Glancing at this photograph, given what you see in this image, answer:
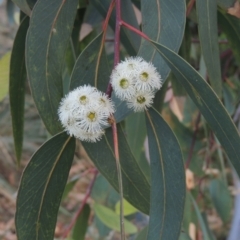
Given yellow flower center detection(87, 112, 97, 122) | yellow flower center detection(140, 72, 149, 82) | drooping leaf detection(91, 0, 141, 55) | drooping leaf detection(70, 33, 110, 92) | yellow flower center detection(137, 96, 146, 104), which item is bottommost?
yellow flower center detection(87, 112, 97, 122)

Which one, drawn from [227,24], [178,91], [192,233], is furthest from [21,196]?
[192,233]

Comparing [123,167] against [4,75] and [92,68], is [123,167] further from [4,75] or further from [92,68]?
[4,75]

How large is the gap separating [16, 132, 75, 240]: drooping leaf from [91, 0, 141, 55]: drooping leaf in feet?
0.74

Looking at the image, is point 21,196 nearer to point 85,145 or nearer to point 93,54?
point 85,145

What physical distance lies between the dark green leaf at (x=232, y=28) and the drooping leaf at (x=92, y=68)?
0.90ft

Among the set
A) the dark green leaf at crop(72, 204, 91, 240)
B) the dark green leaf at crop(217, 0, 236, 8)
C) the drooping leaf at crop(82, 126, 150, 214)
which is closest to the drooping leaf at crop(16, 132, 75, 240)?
the drooping leaf at crop(82, 126, 150, 214)

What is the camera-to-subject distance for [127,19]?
0.72 metres

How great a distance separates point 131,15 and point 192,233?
789mm

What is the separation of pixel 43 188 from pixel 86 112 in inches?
5.9

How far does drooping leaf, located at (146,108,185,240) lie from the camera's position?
1.93 ft

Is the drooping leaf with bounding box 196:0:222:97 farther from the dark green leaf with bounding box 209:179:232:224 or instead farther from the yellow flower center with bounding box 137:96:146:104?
the dark green leaf with bounding box 209:179:232:224

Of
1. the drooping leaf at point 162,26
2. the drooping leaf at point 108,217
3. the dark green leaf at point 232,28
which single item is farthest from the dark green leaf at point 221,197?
the drooping leaf at point 162,26

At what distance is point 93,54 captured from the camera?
0.65 metres

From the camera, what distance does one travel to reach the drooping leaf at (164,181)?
588mm
